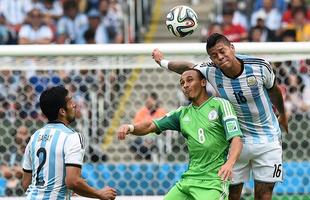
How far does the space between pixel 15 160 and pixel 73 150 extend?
9.65ft

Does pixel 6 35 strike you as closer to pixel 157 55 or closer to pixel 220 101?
pixel 157 55

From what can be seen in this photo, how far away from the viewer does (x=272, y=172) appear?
8.27 meters

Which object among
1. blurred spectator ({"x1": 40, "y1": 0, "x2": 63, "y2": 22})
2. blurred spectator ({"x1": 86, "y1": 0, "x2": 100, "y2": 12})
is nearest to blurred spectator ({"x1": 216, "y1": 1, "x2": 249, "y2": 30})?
blurred spectator ({"x1": 86, "y1": 0, "x2": 100, "y2": 12})

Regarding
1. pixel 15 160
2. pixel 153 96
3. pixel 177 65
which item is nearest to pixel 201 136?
pixel 177 65

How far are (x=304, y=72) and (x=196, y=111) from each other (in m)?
2.34

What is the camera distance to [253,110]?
8.22 m

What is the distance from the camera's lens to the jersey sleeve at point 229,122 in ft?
25.2

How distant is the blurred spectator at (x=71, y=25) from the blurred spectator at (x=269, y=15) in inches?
105

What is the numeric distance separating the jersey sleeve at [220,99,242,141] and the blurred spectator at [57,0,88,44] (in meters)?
8.01

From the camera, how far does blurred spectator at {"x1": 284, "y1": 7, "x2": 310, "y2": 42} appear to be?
591 inches

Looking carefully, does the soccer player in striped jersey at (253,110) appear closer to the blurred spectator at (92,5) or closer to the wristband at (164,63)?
the wristband at (164,63)

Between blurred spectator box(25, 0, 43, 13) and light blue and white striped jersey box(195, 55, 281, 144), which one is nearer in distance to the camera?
light blue and white striped jersey box(195, 55, 281, 144)

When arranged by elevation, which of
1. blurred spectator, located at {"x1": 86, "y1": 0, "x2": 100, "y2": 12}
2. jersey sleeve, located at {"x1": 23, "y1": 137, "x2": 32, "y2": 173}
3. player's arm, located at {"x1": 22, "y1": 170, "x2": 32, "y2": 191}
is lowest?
player's arm, located at {"x1": 22, "y1": 170, "x2": 32, "y2": 191}

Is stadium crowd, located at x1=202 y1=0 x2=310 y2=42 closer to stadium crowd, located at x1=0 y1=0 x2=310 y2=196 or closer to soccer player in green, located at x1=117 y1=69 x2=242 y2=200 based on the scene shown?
stadium crowd, located at x1=0 y1=0 x2=310 y2=196
